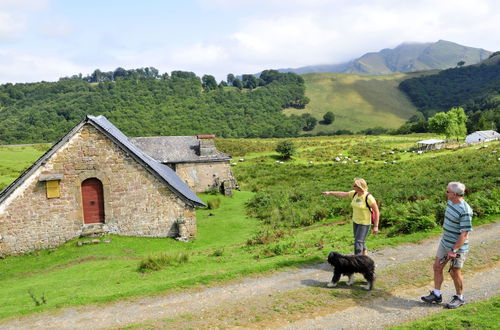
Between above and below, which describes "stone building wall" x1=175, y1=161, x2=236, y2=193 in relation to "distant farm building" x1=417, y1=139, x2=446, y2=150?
below

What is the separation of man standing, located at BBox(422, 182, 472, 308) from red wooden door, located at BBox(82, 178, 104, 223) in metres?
14.7

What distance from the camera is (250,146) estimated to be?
74375 mm

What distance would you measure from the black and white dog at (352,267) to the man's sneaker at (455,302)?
1709 millimetres

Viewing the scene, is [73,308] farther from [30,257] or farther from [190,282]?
[30,257]

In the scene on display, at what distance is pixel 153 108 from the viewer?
153250mm

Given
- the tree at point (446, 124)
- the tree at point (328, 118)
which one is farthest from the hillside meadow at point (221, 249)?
the tree at point (328, 118)

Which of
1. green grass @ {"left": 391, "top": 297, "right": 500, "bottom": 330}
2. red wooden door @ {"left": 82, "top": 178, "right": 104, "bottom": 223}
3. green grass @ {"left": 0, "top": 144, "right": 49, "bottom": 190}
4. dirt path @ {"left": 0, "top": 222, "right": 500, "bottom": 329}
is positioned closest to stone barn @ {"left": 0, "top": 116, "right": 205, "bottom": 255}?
red wooden door @ {"left": 82, "top": 178, "right": 104, "bottom": 223}

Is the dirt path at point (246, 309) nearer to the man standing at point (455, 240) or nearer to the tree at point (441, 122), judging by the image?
the man standing at point (455, 240)

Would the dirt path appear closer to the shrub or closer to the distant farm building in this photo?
the shrub

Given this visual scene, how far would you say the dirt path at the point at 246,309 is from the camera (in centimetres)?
788

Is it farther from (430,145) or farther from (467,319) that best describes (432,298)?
(430,145)

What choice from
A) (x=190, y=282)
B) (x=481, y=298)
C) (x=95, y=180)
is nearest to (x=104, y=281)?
(x=190, y=282)

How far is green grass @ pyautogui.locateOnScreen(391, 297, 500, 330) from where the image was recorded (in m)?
6.86

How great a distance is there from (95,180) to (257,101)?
542 feet
